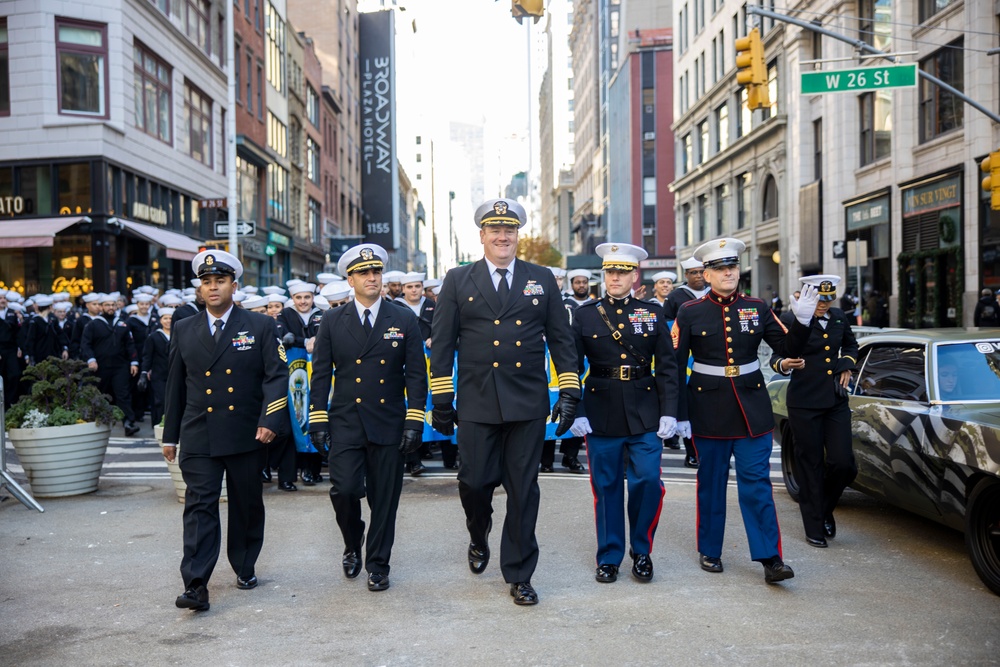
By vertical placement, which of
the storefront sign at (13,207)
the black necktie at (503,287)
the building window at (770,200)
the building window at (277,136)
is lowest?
the black necktie at (503,287)

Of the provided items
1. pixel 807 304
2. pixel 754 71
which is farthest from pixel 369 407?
pixel 754 71

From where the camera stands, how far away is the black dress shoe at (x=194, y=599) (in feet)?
19.2

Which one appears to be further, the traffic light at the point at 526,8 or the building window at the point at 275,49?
the building window at the point at 275,49

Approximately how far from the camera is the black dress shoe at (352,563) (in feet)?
21.5

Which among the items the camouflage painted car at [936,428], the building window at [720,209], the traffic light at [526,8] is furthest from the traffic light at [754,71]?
the building window at [720,209]

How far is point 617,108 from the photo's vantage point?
8481 cm

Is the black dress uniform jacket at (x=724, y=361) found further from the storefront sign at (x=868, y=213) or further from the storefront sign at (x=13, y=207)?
the storefront sign at (x=868, y=213)

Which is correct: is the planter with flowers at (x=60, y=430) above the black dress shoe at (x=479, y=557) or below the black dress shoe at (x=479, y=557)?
above

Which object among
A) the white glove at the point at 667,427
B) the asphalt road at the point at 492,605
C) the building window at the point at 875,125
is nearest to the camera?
the asphalt road at the point at 492,605

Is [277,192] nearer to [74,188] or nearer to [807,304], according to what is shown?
[74,188]

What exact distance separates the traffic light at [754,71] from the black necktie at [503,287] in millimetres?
12012

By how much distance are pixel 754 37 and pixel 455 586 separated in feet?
43.9

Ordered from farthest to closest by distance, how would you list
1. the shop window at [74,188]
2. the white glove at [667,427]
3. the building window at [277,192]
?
1. the building window at [277,192]
2. the shop window at [74,188]
3. the white glove at [667,427]

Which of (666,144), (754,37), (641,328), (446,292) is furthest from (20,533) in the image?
(666,144)
